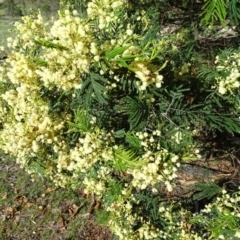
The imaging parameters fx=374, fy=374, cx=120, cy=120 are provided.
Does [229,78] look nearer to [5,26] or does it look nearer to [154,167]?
[154,167]

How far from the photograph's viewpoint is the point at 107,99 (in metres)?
1.82

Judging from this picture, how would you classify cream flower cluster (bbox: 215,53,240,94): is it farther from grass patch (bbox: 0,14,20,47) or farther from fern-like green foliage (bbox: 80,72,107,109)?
grass patch (bbox: 0,14,20,47)

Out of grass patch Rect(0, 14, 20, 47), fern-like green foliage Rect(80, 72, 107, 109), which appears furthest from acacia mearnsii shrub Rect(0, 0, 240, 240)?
grass patch Rect(0, 14, 20, 47)

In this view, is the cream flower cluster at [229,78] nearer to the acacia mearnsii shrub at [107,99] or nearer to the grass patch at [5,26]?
the acacia mearnsii shrub at [107,99]

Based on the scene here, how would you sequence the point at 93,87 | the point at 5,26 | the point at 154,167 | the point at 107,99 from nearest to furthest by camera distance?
the point at 93,87 → the point at 154,167 → the point at 107,99 → the point at 5,26

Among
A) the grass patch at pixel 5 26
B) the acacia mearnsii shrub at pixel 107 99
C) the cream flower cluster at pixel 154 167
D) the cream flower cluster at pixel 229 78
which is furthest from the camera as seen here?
the grass patch at pixel 5 26

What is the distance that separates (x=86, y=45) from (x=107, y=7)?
1.79 ft

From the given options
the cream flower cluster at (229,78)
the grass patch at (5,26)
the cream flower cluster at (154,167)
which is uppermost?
the cream flower cluster at (229,78)

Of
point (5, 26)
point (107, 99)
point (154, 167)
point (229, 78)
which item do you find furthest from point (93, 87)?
point (5, 26)

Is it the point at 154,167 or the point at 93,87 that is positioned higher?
the point at 93,87

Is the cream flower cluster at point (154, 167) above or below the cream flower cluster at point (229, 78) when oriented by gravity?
below

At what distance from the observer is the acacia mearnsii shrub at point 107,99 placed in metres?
1.43

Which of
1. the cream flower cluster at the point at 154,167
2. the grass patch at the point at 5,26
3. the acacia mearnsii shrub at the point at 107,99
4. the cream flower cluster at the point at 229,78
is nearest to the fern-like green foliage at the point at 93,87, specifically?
the acacia mearnsii shrub at the point at 107,99

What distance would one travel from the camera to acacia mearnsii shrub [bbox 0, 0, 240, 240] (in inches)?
56.4
